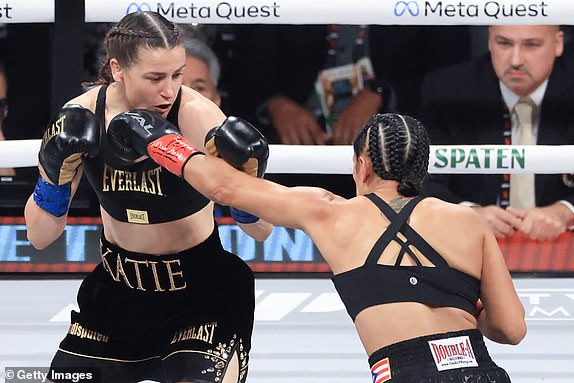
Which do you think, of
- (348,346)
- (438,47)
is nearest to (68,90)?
(348,346)

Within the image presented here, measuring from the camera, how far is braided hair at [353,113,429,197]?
2.49 meters

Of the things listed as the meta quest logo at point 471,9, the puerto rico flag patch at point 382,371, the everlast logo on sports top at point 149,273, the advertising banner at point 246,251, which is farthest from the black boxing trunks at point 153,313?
the advertising banner at point 246,251

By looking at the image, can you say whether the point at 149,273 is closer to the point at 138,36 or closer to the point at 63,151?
the point at 63,151

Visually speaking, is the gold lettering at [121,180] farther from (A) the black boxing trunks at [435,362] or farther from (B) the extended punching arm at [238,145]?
(A) the black boxing trunks at [435,362]

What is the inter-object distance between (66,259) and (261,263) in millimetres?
838

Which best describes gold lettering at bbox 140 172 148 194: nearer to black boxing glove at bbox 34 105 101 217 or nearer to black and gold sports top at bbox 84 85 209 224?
black and gold sports top at bbox 84 85 209 224

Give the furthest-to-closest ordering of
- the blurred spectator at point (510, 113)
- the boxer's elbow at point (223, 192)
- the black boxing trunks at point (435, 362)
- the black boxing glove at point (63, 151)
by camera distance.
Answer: the blurred spectator at point (510, 113), the black boxing glove at point (63, 151), the boxer's elbow at point (223, 192), the black boxing trunks at point (435, 362)

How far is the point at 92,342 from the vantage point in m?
2.86

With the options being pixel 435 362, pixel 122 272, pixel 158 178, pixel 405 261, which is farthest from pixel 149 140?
pixel 435 362

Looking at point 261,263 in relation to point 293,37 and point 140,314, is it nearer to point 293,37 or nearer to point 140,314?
point 293,37

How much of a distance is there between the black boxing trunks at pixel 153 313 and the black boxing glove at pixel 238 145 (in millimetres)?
323

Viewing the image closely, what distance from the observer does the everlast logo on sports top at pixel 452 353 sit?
7.88 ft

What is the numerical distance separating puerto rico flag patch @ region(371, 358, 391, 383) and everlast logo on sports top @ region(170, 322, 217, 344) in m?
0.48

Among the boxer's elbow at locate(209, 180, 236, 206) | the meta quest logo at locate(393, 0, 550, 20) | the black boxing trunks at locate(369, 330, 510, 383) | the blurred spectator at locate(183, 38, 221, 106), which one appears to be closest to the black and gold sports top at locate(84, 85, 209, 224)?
the boxer's elbow at locate(209, 180, 236, 206)
